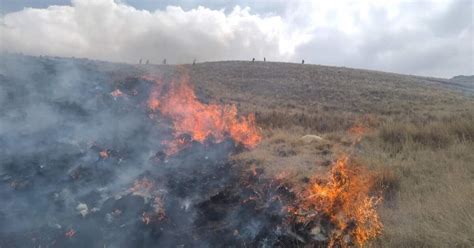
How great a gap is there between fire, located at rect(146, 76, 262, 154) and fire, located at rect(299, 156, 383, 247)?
118 inches

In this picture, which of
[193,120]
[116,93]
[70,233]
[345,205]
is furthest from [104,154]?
[345,205]

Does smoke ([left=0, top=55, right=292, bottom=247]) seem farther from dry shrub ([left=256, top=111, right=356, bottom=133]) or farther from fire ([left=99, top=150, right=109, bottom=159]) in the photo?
dry shrub ([left=256, top=111, right=356, bottom=133])

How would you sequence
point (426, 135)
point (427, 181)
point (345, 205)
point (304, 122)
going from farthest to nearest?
point (304, 122), point (426, 135), point (427, 181), point (345, 205)

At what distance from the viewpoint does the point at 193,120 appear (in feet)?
37.1

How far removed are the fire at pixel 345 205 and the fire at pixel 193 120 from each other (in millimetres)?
2988

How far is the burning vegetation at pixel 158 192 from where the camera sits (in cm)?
660

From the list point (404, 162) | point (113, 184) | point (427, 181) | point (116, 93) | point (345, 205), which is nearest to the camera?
point (345, 205)

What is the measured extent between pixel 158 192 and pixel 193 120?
12.2 ft

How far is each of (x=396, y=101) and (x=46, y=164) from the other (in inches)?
924

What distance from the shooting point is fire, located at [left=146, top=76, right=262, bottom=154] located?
1020 centimetres

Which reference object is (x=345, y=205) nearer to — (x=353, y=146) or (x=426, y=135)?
(x=353, y=146)


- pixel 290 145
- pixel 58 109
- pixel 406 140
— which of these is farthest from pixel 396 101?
pixel 58 109

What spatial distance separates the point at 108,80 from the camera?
48.3 ft

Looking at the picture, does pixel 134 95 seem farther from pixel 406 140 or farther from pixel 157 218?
pixel 406 140
